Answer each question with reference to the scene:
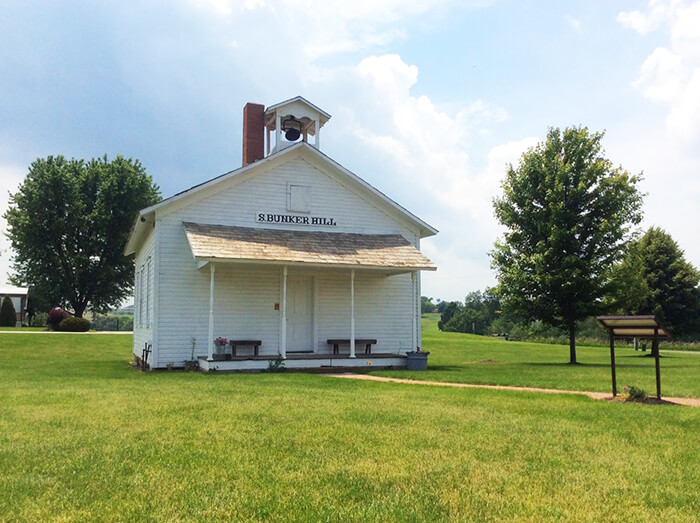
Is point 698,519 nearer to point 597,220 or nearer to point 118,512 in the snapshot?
point 118,512

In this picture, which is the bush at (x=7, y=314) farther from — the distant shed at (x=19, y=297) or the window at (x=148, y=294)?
the window at (x=148, y=294)

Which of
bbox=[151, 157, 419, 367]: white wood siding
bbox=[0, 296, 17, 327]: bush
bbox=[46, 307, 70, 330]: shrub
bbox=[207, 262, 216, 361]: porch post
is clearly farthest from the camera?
bbox=[0, 296, 17, 327]: bush

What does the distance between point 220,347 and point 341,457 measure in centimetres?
1299

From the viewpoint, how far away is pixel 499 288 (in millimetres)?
26031

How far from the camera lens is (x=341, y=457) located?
21.9ft

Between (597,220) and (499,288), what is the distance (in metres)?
4.58

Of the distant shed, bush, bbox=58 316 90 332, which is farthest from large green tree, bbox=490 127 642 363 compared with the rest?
the distant shed

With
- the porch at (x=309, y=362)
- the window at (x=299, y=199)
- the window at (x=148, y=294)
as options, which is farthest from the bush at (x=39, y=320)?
the porch at (x=309, y=362)

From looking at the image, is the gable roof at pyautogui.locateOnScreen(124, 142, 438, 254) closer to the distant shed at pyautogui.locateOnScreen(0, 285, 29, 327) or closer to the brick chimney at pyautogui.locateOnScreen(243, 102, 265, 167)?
the brick chimney at pyautogui.locateOnScreen(243, 102, 265, 167)

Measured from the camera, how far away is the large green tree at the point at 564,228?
24.2 metres

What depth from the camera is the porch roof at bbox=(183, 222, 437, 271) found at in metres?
17.9

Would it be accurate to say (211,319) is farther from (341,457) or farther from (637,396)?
(341,457)

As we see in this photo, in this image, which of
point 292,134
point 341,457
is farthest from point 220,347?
point 341,457

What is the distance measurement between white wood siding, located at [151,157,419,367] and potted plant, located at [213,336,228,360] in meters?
0.39
